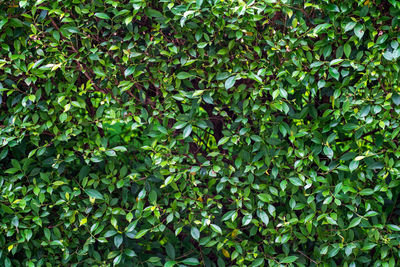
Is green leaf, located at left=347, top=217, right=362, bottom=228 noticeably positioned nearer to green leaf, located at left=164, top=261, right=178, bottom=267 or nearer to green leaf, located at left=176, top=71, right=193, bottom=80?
green leaf, located at left=164, top=261, right=178, bottom=267

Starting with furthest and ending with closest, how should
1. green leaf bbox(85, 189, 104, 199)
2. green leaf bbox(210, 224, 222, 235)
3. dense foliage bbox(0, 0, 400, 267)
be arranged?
green leaf bbox(85, 189, 104, 199) → green leaf bbox(210, 224, 222, 235) → dense foliage bbox(0, 0, 400, 267)

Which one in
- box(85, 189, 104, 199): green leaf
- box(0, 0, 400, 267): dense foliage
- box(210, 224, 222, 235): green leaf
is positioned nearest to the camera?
box(0, 0, 400, 267): dense foliage

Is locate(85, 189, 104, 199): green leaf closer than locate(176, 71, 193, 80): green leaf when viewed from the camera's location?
No

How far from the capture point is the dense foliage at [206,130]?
292cm

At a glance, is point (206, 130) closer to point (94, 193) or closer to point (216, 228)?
point (216, 228)

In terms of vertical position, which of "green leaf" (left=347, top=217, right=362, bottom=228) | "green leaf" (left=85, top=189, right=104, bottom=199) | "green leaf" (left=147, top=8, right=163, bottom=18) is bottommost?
"green leaf" (left=347, top=217, right=362, bottom=228)

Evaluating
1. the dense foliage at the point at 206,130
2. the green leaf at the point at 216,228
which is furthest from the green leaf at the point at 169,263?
the green leaf at the point at 216,228

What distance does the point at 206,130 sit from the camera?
3367mm

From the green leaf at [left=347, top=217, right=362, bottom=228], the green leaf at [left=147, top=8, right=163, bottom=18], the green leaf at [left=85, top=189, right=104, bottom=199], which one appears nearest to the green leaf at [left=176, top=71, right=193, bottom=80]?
the green leaf at [left=147, top=8, right=163, bottom=18]

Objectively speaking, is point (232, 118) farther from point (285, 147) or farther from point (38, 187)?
point (38, 187)

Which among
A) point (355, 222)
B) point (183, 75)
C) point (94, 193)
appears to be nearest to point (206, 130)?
point (183, 75)

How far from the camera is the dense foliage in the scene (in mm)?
2922

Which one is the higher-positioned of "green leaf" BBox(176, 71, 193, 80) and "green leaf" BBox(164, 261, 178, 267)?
"green leaf" BBox(176, 71, 193, 80)

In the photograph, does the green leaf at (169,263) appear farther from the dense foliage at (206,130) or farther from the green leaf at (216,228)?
the green leaf at (216,228)
